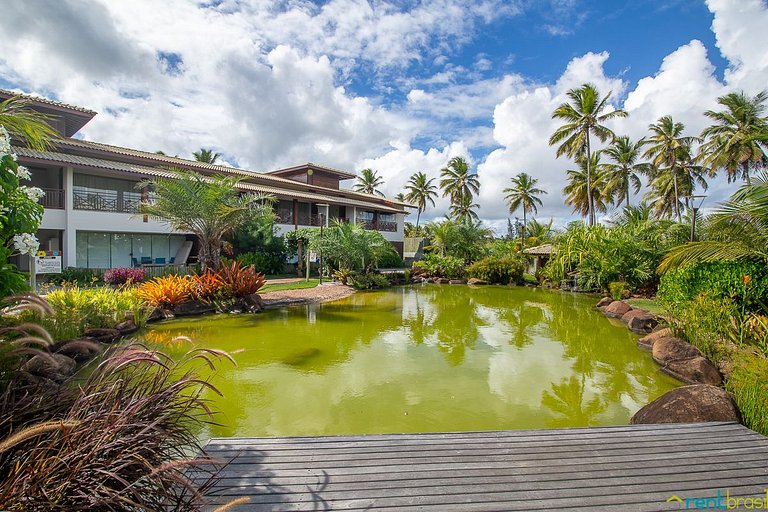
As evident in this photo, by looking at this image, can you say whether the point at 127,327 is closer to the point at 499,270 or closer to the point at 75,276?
the point at 75,276

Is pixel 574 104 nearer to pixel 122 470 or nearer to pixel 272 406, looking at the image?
pixel 272 406

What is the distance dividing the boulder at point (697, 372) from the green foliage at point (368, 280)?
15.2 m

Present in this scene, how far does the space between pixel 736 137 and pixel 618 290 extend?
17.9 m

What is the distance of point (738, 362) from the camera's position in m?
5.87

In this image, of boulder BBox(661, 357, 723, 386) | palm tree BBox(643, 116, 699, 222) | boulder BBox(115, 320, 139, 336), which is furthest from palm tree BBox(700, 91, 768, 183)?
boulder BBox(115, 320, 139, 336)

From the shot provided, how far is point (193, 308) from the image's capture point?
12.8m

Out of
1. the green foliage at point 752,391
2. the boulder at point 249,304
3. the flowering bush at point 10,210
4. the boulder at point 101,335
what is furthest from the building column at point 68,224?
the green foliage at point 752,391

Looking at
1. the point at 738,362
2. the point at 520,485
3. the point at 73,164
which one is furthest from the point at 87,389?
the point at 73,164

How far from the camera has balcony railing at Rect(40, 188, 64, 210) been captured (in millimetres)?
17562

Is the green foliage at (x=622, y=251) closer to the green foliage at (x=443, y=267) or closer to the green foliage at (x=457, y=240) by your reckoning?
the green foliage at (x=443, y=267)

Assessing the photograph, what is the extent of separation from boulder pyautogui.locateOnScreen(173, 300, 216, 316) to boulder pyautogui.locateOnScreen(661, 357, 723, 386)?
12.3 m

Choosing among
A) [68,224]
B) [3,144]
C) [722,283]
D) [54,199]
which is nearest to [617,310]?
[722,283]

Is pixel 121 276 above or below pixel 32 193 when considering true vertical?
below

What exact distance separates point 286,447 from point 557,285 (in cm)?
2166
